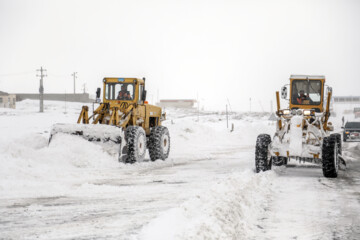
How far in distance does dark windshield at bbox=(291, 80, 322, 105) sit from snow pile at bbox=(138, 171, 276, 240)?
612 cm

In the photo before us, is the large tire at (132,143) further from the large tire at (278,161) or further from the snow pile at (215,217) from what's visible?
the snow pile at (215,217)

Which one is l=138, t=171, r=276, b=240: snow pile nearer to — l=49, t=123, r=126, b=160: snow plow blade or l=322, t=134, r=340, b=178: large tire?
l=322, t=134, r=340, b=178: large tire

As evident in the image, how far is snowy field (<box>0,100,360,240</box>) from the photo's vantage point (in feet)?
18.3

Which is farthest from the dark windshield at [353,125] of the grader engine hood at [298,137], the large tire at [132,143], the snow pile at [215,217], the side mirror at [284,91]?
the snow pile at [215,217]

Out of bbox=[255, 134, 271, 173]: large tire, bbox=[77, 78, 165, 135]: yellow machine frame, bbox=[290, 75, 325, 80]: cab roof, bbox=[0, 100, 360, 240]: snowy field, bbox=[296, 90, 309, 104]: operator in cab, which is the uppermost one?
bbox=[290, 75, 325, 80]: cab roof

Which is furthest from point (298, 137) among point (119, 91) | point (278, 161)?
point (119, 91)

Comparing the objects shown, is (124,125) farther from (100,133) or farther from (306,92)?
(306,92)

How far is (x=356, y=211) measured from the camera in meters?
7.01

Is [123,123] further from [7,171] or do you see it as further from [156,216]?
[156,216]

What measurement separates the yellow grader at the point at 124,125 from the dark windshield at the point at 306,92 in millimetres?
4647

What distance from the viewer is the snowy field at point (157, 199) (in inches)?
219

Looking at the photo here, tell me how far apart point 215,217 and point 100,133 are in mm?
7974

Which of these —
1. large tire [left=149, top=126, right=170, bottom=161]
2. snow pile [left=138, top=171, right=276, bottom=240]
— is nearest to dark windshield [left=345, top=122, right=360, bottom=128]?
large tire [left=149, top=126, right=170, bottom=161]

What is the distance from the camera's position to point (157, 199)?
25.6 ft
